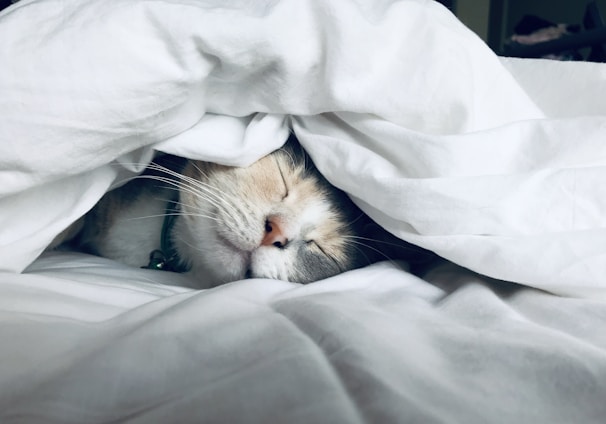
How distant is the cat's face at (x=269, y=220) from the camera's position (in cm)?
85

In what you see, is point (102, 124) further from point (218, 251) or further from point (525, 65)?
point (525, 65)

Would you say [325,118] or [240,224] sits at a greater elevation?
[325,118]

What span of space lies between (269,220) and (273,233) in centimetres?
2

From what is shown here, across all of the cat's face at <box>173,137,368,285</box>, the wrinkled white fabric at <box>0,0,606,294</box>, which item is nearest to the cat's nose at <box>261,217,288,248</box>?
the cat's face at <box>173,137,368,285</box>

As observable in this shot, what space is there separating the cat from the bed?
72 mm

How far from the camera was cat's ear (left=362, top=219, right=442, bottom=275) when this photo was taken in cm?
93

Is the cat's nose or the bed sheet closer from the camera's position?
the bed sheet

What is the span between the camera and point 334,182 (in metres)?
0.81

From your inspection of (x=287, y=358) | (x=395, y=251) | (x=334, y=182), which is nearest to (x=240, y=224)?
(x=334, y=182)

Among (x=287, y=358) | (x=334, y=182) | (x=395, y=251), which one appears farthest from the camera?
(x=395, y=251)

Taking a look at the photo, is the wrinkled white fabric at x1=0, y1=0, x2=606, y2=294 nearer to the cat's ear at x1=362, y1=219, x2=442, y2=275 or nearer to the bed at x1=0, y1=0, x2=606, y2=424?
the bed at x1=0, y1=0, x2=606, y2=424

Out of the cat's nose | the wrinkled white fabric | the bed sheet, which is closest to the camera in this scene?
the bed sheet

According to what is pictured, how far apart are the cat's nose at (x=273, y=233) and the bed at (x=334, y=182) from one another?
4.4 inches

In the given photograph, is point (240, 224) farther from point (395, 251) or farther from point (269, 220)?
point (395, 251)
